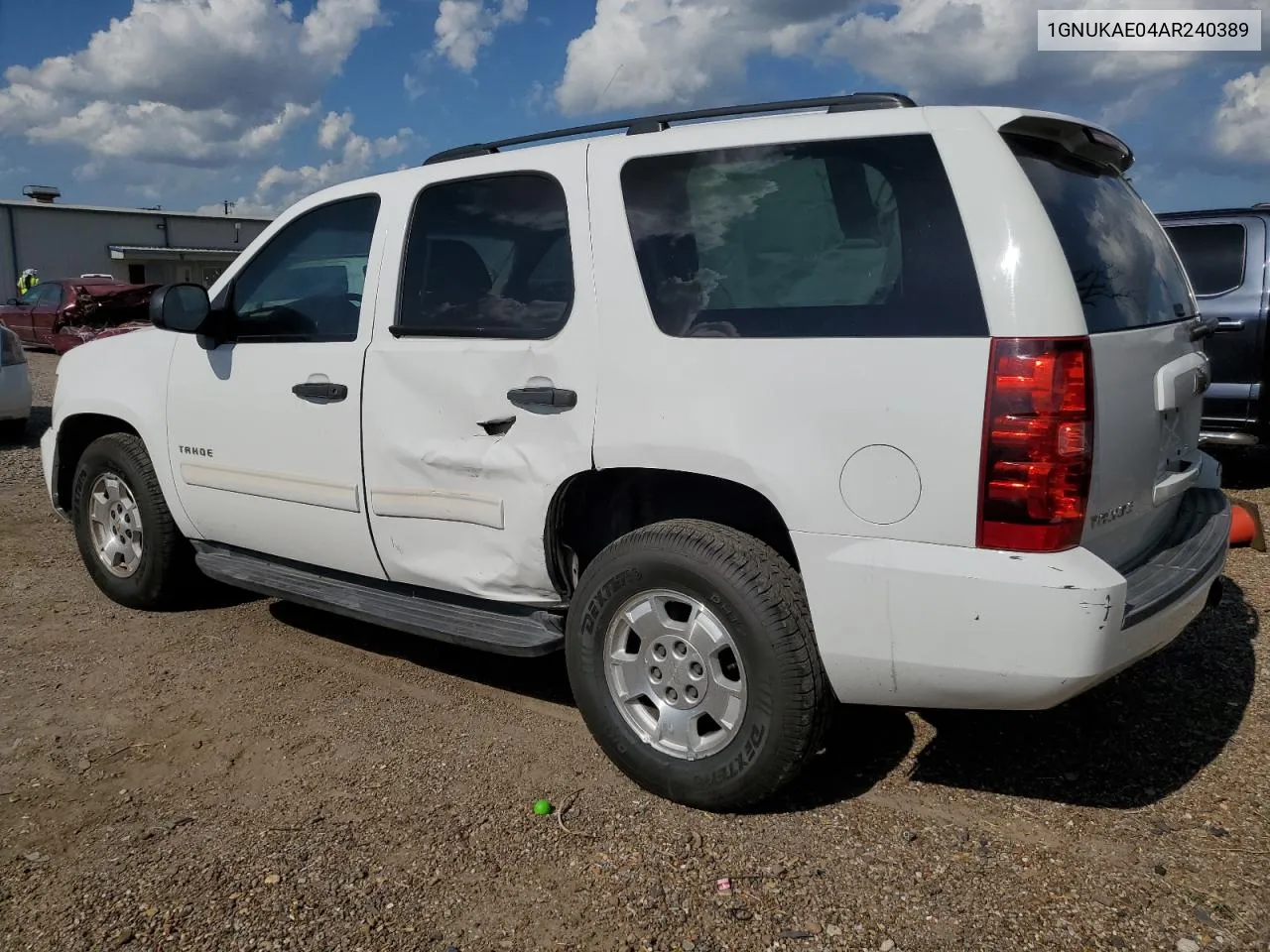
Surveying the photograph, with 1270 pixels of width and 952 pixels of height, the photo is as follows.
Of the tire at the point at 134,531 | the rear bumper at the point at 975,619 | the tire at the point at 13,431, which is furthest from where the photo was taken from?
the tire at the point at 13,431

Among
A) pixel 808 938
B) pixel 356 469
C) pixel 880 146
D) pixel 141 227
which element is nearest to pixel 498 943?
pixel 808 938

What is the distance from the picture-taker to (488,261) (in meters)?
3.66

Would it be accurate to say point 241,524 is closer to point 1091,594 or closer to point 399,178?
point 399,178

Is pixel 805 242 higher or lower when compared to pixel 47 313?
lower

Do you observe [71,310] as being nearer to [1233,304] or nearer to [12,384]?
[12,384]

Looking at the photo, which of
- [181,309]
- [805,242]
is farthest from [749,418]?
[181,309]

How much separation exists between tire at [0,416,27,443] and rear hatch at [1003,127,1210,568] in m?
10.3

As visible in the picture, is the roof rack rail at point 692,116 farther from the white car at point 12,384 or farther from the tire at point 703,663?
the white car at point 12,384

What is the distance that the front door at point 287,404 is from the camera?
3908 millimetres

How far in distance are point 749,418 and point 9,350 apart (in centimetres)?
958

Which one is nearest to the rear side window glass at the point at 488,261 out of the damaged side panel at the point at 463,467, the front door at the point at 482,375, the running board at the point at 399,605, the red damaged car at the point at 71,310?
the front door at the point at 482,375

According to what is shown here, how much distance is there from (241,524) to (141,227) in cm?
3829

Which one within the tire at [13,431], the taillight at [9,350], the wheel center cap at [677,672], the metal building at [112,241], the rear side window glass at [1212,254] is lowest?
the wheel center cap at [677,672]

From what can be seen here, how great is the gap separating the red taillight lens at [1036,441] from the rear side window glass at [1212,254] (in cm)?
594
